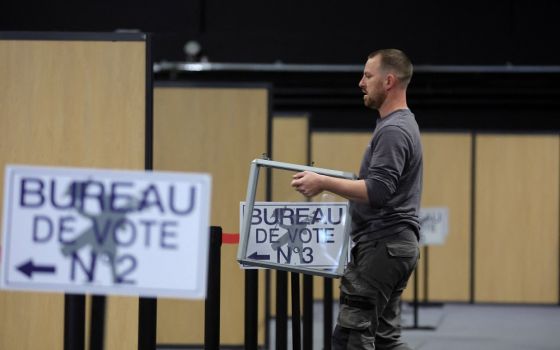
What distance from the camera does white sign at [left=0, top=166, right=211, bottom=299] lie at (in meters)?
2.88

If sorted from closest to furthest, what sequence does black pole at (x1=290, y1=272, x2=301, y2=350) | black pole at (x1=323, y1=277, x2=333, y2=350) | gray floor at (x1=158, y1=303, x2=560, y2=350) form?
black pole at (x1=290, y1=272, x2=301, y2=350) → black pole at (x1=323, y1=277, x2=333, y2=350) → gray floor at (x1=158, y1=303, x2=560, y2=350)

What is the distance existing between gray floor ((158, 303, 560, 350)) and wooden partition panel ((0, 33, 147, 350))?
2.57 metres

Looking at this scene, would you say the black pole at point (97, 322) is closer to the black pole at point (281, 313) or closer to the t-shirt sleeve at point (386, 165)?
the t-shirt sleeve at point (386, 165)

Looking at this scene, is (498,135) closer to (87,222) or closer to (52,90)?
(52,90)

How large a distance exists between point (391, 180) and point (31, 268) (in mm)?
1595

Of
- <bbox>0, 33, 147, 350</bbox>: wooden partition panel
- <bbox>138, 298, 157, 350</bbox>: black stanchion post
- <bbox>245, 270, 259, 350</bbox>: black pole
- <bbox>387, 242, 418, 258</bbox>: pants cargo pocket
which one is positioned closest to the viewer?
<bbox>387, 242, 418, 258</bbox>: pants cargo pocket

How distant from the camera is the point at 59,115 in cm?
537

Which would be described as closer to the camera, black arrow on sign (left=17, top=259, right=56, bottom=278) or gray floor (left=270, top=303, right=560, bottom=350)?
black arrow on sign (left=17, top=259, right=56, bottom=278)

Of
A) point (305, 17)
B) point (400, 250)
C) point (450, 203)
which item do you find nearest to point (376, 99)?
point (400, 250)

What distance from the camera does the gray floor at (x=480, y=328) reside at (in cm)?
856

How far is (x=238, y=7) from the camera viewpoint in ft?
38.2

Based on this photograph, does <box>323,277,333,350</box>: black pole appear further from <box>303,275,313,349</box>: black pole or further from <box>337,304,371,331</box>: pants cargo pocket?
<box>337,304,371,331</box>: pants cargo pocket

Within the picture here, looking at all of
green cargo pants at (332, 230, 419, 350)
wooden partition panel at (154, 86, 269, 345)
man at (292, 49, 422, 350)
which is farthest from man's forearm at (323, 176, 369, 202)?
wooden partition panel at (154, 86, 269, 345)

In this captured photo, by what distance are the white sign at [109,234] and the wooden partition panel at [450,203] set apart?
32.0ft
